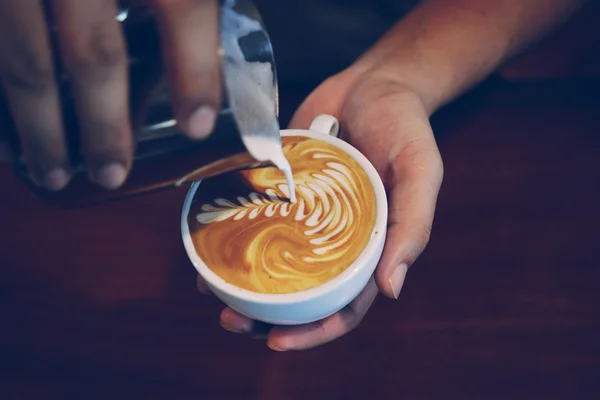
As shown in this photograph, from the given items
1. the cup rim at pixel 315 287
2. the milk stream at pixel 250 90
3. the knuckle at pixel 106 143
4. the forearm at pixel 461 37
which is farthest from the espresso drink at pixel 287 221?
the forearm at pixel 461 37

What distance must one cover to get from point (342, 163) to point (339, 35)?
18.4 inches

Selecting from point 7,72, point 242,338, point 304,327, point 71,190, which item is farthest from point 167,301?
point 7,72

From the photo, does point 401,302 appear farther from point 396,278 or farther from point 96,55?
point 96,55

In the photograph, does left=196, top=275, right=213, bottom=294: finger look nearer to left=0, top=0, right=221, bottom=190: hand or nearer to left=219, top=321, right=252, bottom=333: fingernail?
left=219, top=321, right=252, bottom=333: fingernail

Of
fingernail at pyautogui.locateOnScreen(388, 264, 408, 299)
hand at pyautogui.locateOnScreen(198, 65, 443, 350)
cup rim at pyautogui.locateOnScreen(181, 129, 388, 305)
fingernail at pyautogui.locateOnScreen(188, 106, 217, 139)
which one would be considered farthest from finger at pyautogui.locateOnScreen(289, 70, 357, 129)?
fingernail at pyautogui.locateOnScreen(188, 106, 217, 139)

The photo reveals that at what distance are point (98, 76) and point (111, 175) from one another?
11 centimetres

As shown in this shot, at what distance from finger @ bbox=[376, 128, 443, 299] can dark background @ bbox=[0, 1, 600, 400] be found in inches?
5.3

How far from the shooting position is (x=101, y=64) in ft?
1.51

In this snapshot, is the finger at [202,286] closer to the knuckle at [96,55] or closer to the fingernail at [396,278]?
the fingernail at [396,278]

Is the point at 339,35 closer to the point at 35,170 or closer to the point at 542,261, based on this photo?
the point at 542,261

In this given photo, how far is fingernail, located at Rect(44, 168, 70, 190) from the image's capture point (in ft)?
1.73

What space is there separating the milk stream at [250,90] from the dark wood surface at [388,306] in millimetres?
353

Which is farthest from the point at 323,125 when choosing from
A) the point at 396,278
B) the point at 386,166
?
the point at 396,278

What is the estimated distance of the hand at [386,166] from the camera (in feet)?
2.47
